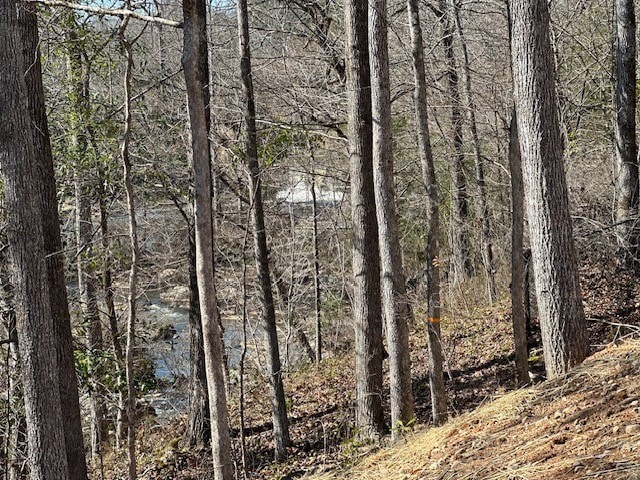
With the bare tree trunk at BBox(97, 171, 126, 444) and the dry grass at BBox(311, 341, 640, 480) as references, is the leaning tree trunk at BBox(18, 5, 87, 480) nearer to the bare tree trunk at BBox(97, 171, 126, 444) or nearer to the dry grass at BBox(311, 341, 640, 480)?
the bare tree trunk at BBox(97, 171, 126, 444)

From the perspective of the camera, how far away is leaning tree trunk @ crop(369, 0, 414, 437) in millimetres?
7926

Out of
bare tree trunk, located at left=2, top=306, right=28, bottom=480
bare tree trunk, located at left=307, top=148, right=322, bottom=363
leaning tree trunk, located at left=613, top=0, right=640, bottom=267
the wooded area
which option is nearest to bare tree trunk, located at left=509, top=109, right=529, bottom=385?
the wooded area

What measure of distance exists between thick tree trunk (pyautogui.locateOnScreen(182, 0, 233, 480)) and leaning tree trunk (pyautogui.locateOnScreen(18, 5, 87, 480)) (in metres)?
2.37

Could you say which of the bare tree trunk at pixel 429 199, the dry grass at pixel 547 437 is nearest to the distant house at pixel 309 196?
the bare tree trunk at pixel 429 199

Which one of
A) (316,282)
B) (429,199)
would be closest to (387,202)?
(429,199)

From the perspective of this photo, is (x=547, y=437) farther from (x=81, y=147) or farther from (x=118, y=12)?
(x=81, y=147)

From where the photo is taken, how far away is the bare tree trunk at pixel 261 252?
1027 cm

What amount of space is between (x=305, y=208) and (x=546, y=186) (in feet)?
41.1

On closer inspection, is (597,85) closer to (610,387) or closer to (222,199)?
(222,199)

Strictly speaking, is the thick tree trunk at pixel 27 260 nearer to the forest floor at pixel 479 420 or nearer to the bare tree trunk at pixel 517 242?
the forest floor at pixel 479 420

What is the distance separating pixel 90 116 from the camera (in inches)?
402

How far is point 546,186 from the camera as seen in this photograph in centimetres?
584

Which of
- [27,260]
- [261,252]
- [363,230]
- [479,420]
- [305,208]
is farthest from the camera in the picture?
[305,208]

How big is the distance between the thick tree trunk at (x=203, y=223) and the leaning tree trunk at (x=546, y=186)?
2.90 metres
